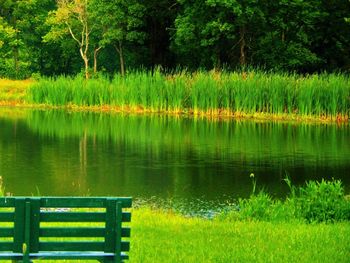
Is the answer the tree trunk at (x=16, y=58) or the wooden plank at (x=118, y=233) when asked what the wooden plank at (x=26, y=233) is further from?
the tree trunk at (x=16, y=58)

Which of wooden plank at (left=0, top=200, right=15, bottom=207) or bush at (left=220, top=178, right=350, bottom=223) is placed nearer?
wooden plank at (left=0, top=200, right=15, bottom=207)

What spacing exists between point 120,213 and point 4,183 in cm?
873

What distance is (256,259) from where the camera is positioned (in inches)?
282

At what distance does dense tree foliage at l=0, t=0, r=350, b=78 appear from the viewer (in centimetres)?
4034

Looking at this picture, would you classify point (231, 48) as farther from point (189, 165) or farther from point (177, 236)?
point (177, 236)

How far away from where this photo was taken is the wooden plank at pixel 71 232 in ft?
19.2

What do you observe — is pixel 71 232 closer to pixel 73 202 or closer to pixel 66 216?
pixel 66 216

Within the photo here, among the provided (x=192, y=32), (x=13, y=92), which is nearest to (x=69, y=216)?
(x=13, y=92)

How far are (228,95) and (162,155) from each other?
1164 centimetres

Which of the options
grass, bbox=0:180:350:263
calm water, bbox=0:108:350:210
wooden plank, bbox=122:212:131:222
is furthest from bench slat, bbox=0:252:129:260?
calm water, bbox=0:108:350:210

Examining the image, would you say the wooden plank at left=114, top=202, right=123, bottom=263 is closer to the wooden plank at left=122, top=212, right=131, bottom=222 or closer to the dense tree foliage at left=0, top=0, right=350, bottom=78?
the wooden plank at left=122, top=212, right=131, bottom=222

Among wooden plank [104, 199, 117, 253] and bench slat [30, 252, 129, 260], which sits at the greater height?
wooden plank [104, 199, 117, 253]

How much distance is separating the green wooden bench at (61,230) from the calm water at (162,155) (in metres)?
7.20

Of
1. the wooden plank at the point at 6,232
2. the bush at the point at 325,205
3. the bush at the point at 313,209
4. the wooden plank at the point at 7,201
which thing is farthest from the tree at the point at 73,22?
the wooden plank at the point at 7,201
